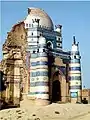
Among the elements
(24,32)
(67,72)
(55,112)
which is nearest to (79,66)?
(67,72)

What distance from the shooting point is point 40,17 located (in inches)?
1454

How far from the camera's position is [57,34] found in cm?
3753

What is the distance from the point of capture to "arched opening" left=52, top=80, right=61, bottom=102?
3407 centimetres

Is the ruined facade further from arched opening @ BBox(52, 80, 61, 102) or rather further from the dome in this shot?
the dome

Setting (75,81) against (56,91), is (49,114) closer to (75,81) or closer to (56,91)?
(56,91)

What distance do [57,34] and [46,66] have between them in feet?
21.6

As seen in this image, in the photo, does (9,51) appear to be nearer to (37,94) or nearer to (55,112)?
(37,94)

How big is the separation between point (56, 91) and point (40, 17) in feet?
28.5

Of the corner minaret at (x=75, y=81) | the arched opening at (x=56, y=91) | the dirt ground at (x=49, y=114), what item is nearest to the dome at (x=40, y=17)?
the corner minaret at (x=75, y=81)

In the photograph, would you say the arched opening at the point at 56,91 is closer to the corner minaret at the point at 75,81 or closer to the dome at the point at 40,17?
the corner minaret at the point at 75,81

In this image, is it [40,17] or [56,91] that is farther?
[40,17]

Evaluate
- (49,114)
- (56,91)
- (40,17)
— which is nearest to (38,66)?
(56,91)

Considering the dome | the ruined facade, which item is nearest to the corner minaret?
the ruined facade

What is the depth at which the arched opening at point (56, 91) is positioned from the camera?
1341 inches
